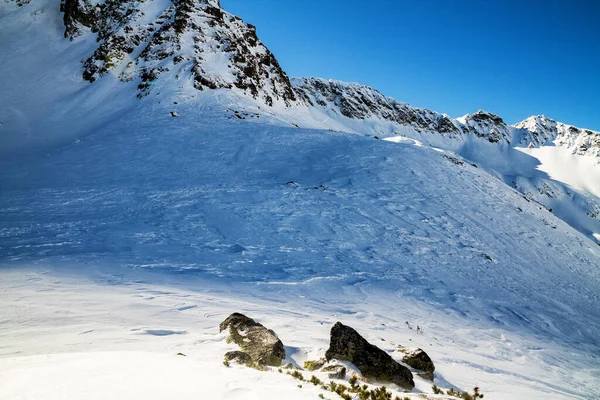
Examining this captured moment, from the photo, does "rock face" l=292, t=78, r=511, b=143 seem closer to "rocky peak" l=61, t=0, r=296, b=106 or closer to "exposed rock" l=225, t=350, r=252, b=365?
"rocky peak" l=61, t=0, r=296, b=106

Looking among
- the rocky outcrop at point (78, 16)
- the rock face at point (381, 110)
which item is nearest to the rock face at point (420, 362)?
the rocky outcrop at point (78, 16)

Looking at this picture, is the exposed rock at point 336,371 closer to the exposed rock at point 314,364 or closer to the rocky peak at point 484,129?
the exposed rock at point 314,364

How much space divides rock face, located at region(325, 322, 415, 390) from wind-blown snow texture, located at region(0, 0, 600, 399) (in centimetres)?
64

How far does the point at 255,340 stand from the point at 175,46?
56355 millimetres

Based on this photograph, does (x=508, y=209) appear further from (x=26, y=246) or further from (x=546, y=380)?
(x=26, y=246)

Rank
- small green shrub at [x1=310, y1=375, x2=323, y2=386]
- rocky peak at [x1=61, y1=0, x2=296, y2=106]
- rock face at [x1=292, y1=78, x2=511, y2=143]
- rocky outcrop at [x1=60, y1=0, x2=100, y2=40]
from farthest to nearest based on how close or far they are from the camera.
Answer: rock face at [x1=292, y1=78, x2=511, y2=143] → rocky outcrop at [x1=60, y1=0, x2=100, y2=40] → rocky peak at [x1=61, y1=0, x2=296, y2=106] → small green shrub at [x1=310, y1=375, x2=323, y2=386]

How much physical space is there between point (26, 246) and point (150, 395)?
13100 millimetres

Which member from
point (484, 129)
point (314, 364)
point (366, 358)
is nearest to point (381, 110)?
point (484, 129)

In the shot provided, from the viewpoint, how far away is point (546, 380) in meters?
9.43

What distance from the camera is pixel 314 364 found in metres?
7.25

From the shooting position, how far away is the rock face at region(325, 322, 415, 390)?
6.93 metres

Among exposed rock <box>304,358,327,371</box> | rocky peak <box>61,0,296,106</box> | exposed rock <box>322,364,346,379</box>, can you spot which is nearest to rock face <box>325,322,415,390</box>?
exposed rock <box>304,358,327,371</box>

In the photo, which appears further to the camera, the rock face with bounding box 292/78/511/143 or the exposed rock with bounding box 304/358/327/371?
the rock face with bounding box 292/78/511/143

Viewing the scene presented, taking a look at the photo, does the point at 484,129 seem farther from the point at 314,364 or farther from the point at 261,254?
the point at 314,364
